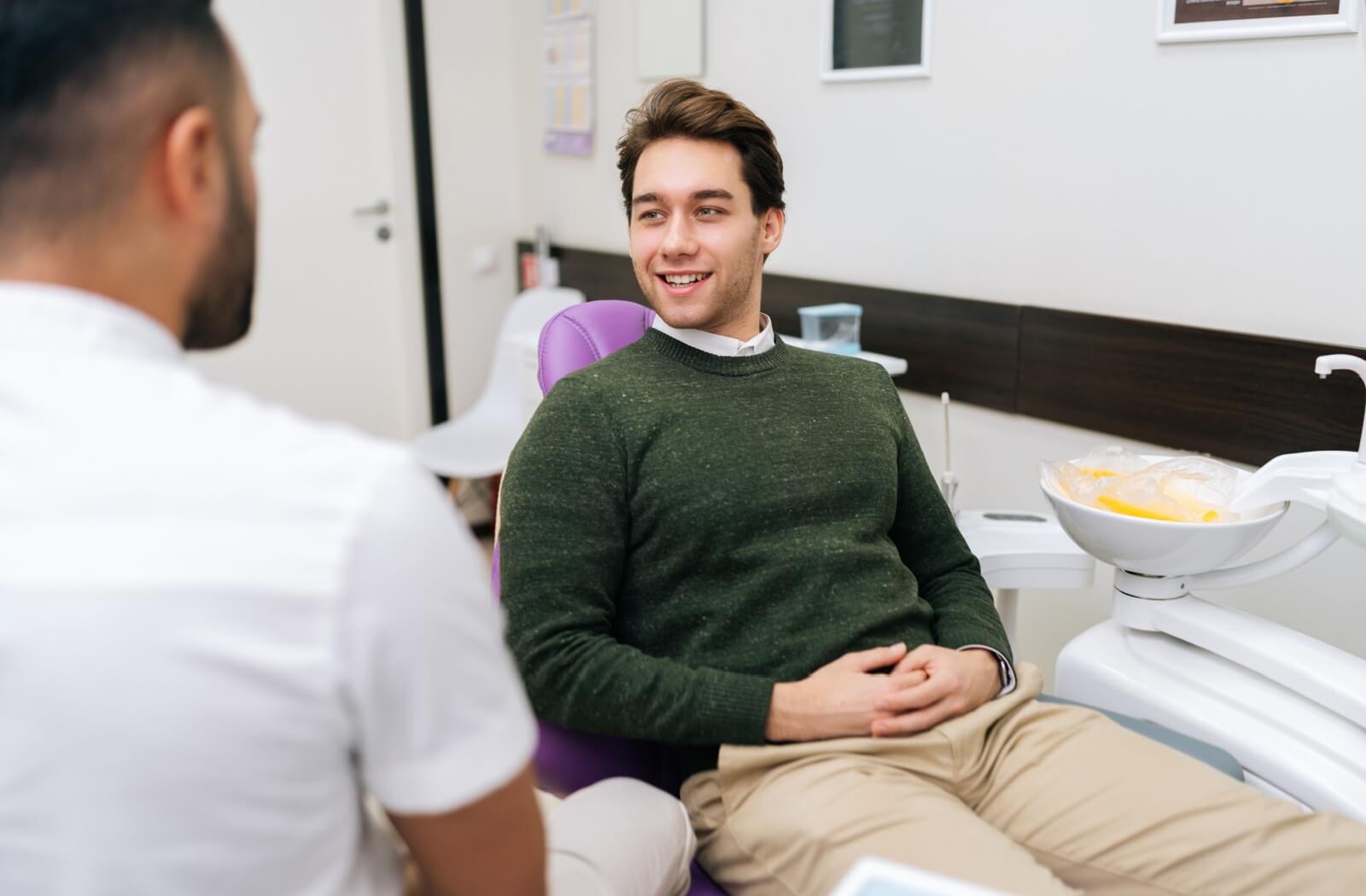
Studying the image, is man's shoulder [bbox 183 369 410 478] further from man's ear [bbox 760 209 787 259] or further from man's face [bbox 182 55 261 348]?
man's ear [bbox 760 209 787 259]

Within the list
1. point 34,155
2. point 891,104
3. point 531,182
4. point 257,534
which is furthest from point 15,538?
point 531,182

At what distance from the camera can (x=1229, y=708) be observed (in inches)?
54.4

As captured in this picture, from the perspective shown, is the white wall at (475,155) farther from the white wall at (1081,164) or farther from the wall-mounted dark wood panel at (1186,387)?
the wall-mounted dark wood panel at (1186,387)

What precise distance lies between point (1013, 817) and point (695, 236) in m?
0.90

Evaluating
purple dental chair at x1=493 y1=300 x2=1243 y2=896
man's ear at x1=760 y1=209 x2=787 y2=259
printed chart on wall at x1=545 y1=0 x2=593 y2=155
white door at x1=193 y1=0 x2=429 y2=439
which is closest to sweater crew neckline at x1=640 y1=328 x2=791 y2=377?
man's ear at x1=760 y1=209 x2=787 y2=259

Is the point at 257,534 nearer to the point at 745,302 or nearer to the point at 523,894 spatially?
the point at 523,894

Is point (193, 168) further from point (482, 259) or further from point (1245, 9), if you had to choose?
point (482, 259)

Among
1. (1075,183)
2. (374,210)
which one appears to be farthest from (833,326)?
(374,210)

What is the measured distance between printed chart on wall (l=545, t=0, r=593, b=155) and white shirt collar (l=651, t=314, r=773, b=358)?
1881mm

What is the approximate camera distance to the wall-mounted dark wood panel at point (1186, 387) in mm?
1776

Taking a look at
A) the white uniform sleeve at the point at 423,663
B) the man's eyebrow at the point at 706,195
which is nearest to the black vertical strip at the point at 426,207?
the man's eyebrow at the point at 706,195

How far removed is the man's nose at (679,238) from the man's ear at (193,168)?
0.93m

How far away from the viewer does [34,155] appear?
622 millimetres

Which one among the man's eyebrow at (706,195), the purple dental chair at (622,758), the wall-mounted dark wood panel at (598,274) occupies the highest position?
A: the man's eyebrow at (706,195)
